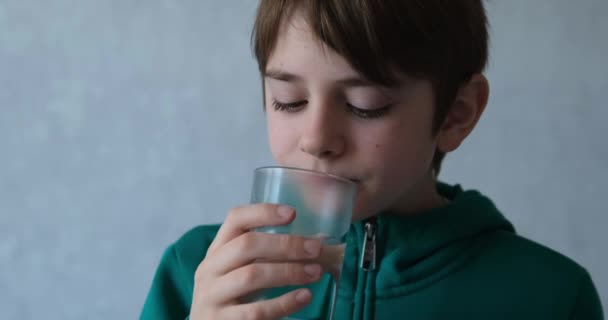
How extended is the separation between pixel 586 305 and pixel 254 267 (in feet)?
1.57

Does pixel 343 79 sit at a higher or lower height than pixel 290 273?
higher

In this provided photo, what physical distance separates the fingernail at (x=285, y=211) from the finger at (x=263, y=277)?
1.7 inches

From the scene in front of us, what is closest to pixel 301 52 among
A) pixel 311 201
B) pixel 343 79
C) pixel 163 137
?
pixel 343 79

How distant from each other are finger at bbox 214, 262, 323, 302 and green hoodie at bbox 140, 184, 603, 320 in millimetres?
234

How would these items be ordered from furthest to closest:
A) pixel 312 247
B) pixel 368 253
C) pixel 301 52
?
pixel 368 253 → pixel 301 52 → pixel 312 247

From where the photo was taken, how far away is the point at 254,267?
1.74 feet

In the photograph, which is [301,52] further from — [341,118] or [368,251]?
[368,251]

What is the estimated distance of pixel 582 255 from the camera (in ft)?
4.04

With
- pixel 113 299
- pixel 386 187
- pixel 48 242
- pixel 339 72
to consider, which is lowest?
pixel 113 299

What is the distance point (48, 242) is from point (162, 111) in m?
0.34

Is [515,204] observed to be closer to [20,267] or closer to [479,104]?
[479,104]

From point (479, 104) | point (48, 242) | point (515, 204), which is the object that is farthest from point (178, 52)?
point (515, 204)

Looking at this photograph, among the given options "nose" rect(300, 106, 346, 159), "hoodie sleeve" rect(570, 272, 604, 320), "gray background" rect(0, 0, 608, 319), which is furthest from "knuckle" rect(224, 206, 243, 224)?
"gray background" rect(0, 0, 608, 319)

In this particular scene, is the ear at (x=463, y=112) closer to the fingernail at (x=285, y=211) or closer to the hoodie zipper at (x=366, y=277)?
the hoodie zipper at (x=366, y=277)
